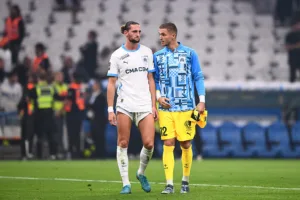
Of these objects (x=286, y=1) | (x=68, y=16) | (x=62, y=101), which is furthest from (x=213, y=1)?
(x=62, y=101)

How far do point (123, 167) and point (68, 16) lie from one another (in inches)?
760

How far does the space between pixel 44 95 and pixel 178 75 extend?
11.0m

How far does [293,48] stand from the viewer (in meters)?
25.1

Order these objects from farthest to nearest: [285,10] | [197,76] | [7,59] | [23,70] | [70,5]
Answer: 1. [70,5]
2. [285,10]
3. [7,59]
4. [23,70]
5. [197,76]

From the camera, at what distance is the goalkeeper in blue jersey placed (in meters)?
10.1

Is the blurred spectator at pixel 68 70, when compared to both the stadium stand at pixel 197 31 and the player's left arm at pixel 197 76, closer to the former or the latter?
the stadium stand at pixel 197 31

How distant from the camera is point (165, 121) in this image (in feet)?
33.4

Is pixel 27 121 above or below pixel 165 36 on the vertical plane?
below

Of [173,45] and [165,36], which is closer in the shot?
[165,36]

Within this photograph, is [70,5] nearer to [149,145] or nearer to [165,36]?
[165,36]

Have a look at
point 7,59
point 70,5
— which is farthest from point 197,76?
point 70,5

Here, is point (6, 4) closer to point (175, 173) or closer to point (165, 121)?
point (175, 173)

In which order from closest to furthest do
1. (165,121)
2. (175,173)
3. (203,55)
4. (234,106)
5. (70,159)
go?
(165,121)
(175,173)
(70,159)
(234,106)
(203,55)

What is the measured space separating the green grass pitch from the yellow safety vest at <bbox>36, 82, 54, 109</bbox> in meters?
4.84
